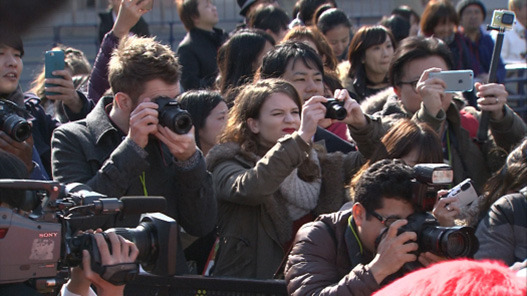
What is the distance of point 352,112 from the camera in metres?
4.07


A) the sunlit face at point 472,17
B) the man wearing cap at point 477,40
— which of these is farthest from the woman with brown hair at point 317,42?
the sunlit face at point 472,17

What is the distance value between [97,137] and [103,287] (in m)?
1.26

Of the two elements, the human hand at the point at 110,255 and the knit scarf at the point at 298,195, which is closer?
the human hand at the point at 110,255

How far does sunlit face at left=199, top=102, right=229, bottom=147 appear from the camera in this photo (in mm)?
4398

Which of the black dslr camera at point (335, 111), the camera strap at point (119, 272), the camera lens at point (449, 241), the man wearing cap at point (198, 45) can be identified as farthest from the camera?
the man wearing cap at point (198, 45)

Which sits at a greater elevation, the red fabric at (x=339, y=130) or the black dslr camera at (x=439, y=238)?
the black dslr camera at (x=439, y=238)

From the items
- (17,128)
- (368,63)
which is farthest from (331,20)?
(17,128)

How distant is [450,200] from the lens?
3.53m

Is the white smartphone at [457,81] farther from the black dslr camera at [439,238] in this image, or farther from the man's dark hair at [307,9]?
the man's dark hair at [307,9]

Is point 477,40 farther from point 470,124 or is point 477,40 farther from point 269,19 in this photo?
point 470,124

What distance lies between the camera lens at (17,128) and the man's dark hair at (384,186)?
1.38m

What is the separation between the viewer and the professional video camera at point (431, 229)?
279 centimetres

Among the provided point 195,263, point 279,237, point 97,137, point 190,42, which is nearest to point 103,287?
point 97,137

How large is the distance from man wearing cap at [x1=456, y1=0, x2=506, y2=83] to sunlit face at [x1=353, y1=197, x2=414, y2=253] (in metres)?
4.45
